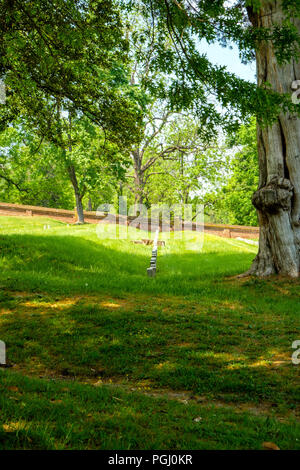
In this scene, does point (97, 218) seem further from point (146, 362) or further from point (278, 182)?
point (146, 362)

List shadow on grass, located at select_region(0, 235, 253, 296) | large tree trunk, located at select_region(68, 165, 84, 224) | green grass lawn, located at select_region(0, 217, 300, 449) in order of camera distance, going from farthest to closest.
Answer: large tree trunk, located at select_region(68, 165, 84, 224)
shadow on grass, located at select_region(0, 235, 253, 296)
green grass lawn, located at select_region(0, 217, 300, 449)

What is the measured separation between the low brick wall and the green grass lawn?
2395 centimetres

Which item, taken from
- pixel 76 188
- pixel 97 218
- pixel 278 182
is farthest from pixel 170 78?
pixel 97 218

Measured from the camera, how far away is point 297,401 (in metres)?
4.10

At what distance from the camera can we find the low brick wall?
34938mm

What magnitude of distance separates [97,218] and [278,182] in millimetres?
28539

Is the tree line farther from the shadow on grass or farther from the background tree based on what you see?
the background tree

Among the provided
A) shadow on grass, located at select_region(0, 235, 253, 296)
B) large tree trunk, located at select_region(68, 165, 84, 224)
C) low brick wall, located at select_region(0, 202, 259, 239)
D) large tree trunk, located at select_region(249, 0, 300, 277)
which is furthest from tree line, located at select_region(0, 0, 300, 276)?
low brick wall, located at select_region(0, 202, 259, 239)

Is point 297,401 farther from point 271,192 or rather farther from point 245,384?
point 271,192

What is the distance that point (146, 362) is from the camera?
532 cm

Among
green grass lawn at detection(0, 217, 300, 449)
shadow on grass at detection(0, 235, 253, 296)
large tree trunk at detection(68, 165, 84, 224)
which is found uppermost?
large tree trunk at detection(68, 165, 84, 224)

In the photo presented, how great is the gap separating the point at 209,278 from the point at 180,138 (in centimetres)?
2702

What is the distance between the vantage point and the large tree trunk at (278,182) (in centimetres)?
1020
